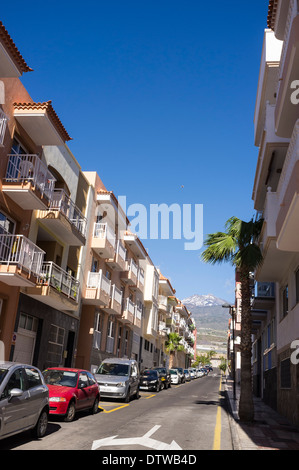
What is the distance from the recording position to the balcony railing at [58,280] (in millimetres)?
19266

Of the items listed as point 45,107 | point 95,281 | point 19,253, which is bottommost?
point 19,253

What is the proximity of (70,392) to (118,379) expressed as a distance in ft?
25.6

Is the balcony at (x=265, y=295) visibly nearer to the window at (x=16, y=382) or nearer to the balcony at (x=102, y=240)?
the balcony at (x=102, y=240)

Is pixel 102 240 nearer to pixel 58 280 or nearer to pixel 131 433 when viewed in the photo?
pixel 58 280

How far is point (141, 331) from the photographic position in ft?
149

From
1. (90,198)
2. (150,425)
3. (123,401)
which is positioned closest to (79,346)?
(123,401)

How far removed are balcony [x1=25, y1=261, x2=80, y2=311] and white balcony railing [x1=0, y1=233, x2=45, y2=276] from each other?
112 cm

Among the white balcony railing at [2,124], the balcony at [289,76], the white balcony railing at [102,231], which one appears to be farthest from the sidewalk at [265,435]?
the white balcony railing at [102,231]

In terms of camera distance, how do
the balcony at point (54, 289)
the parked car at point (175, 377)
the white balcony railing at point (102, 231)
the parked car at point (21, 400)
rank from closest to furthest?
the parked car at point (21, 400) → the balcony at point (54, 289) → the white balcony railing at point (102, 231) → the parked car at point (175, 377)

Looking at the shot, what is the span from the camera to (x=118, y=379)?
66.1ft

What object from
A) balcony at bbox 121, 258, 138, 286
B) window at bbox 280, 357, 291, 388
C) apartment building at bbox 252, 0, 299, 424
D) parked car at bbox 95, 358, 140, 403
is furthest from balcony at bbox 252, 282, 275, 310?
balcony at bbox 121, 258, 138, 286

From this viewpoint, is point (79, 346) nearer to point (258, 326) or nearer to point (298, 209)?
point (258, 326)

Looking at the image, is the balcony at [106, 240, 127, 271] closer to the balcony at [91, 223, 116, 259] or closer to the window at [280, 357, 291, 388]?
the balcony at [91, 223, 116, 259]

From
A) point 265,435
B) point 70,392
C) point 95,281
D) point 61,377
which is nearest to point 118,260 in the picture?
point 95,281
